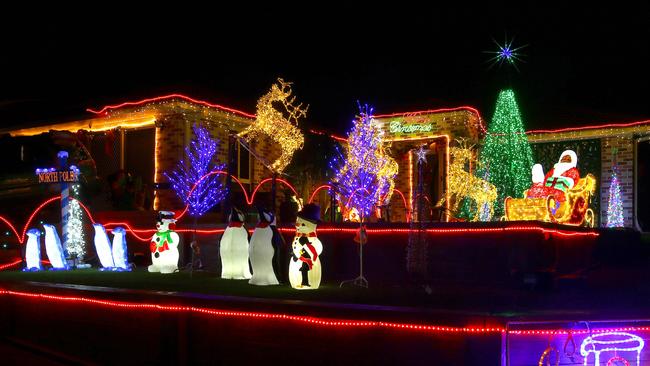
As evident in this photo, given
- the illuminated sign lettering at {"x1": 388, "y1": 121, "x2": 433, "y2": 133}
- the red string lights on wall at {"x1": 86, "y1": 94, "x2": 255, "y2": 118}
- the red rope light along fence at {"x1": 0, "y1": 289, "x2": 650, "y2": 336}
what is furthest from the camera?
the illuminated sign lettering at {"x1": 388, "y1": 121, "x2": 433, "y2": 133}

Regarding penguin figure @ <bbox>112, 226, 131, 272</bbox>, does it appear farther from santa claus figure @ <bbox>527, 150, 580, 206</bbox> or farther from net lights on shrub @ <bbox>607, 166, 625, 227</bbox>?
net lights on shrub @ <bbox>607, 166, 625, 227</bbox>

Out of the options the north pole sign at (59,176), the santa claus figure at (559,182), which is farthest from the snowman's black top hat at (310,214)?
the north pole sign at (59,176)

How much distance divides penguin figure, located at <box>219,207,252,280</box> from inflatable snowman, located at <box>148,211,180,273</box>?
1570mm

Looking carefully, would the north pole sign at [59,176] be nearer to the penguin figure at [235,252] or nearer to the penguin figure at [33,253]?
the penguin figure at [33,253]

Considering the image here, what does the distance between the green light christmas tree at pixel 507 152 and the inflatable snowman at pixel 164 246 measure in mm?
8277

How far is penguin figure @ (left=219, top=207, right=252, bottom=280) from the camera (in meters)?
11.8

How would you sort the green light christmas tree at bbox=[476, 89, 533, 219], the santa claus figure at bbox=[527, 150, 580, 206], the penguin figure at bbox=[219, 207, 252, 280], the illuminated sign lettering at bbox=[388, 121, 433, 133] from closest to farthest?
1. the penguin figure at bbox=[219, 207, 252, 280]
2. the santa claus figure at bbox=[527, 150, 580, 206]
3. the green light christmas tree at bbox=[476, 89, 533, 219]
4. the illuminated sign lettering at bbox=[388, 121, 433, 133]

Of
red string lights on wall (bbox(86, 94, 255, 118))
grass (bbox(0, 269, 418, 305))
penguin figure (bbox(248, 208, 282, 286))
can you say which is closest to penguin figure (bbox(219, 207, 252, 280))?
grass (bbox(0, 269, 418, 305))

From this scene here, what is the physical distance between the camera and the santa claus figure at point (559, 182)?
13.0 meters

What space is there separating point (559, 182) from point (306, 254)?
19.3ft

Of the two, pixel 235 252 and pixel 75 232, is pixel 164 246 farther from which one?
pixel 75 232

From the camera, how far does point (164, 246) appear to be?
42.3 ft

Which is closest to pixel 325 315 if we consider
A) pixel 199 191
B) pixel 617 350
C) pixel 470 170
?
pixel 617 350

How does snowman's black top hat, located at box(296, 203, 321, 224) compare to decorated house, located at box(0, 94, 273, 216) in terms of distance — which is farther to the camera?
decorated house, located at box(0, 94, 273, 216)
